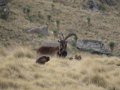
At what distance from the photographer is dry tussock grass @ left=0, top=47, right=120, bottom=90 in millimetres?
11640

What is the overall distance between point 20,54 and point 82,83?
5.43m

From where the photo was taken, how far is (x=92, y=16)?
231 feet

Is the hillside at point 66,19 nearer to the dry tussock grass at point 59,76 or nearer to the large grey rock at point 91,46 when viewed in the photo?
the large grey rock at point 91,46

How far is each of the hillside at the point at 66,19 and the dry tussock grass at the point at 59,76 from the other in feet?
83.0

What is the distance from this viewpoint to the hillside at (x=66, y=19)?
4634 cm

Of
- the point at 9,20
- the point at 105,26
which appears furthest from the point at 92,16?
the point at 9,20

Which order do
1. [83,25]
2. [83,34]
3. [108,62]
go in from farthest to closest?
[83,25]
[83,34]
[108,62]

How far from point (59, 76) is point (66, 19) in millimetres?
52039

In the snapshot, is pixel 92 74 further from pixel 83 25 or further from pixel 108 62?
pixel 83 25

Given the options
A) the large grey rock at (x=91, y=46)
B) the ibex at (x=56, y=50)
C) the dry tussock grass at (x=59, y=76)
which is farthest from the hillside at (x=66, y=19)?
the dry tussock grass at (x=59, y=76)

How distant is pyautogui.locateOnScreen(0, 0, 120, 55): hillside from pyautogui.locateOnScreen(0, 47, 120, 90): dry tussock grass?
25300 millimetres

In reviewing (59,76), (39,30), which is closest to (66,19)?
(39,30)

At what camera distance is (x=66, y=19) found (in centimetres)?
6506

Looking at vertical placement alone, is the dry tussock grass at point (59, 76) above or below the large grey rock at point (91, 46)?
above
